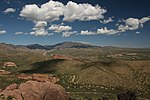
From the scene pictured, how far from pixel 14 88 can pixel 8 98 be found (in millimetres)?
8983

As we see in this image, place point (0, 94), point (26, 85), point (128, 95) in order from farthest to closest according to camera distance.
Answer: point (26, 85)
point (0, 94)
point (128, 95)

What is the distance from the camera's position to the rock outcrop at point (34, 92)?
8019 centimetres

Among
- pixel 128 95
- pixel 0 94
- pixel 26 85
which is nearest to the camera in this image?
pixel 128 95

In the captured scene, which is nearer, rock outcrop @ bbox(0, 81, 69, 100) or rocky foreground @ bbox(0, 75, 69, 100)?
rocky foreground @ bbox(0, 75, 69, 100)

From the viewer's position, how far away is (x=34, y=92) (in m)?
82.4

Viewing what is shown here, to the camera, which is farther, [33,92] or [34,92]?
[34,92]

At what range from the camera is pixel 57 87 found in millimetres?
91438

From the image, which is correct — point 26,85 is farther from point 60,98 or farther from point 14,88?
point 60,98

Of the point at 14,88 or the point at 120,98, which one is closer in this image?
the point at 120,98

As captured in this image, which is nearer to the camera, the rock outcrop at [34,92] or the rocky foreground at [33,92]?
the rocky foreground at [33,92]

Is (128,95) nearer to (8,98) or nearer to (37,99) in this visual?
(37,99)

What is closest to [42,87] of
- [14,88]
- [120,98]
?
[14,88]

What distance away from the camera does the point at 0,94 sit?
80812 millimetres

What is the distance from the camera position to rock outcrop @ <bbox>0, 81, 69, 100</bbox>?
8019 centimetres
